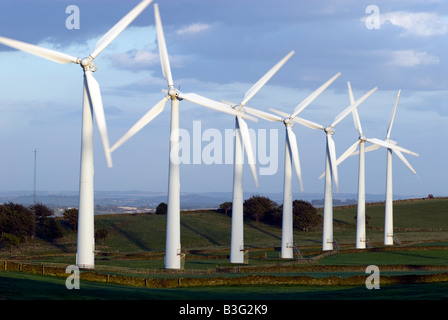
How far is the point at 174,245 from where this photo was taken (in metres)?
84.5

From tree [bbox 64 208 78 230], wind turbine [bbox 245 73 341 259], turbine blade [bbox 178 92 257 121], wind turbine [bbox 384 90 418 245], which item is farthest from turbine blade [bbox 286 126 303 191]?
tree [bbox 64 208 78 230]

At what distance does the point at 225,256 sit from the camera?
363 ft

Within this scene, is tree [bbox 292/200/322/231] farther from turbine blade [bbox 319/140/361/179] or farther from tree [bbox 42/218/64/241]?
tree [bbox 42/218/64/241]

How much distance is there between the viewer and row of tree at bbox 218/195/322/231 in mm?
171375

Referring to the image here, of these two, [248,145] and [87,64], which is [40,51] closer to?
[87,64]

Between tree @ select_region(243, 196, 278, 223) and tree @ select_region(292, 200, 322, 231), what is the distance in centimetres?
711

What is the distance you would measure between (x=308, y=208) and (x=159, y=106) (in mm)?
97040

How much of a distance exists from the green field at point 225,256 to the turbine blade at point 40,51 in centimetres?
2015

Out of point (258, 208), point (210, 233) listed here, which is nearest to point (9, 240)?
point (210, 233)

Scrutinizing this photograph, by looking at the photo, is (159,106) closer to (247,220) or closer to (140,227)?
(140,227)

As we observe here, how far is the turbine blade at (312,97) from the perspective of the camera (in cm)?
11247

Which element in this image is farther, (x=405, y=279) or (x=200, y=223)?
(x=200, y=223)
